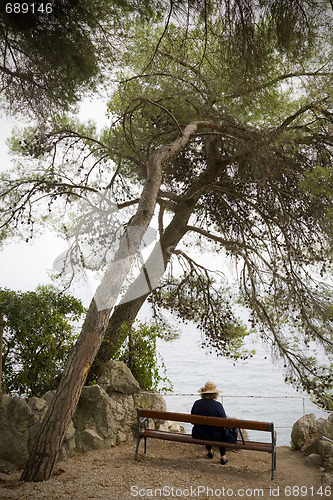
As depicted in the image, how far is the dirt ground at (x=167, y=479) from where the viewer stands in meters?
3.96

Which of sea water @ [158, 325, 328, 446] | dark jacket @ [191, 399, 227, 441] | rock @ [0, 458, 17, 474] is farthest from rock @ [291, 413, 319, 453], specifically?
sea water @ [158, 325, 328, 446]

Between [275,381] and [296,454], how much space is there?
2581 cm

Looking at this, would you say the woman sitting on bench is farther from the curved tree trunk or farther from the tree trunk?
the curved tree trunk

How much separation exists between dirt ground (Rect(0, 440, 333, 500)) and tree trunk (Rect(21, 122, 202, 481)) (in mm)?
199

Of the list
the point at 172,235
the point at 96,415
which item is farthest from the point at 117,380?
the point at 172,235

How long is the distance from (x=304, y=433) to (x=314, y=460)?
2.07 feet

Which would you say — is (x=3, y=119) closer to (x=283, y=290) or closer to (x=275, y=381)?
(x=283, y=290)

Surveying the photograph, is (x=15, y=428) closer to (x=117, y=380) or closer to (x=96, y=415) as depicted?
(x=96, y=415)

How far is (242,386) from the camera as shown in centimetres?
2786

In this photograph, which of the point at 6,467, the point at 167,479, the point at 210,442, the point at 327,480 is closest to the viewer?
the point at 167,479

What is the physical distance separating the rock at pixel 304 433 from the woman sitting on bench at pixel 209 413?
1.26m

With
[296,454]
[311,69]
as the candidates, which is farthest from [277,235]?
[296,454]

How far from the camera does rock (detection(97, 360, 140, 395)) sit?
6.00m

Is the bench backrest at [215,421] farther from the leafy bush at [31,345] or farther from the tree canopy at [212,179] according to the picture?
the leafy bush at [31,345]
